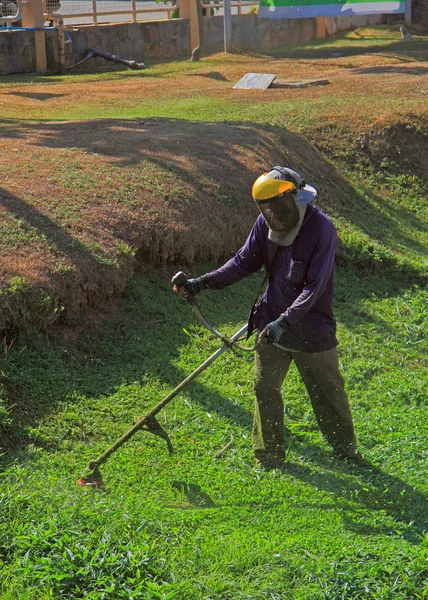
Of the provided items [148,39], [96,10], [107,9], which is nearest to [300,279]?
[96,10]

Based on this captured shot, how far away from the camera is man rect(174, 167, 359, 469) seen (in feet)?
14.2

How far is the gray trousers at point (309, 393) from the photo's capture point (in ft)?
15.1

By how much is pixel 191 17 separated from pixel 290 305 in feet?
58.9

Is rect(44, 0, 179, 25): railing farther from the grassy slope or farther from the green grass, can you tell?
the green grass

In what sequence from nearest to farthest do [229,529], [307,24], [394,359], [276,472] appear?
1. [229,529]
2. [276,472]
3. [394,359]
4. [307,24]

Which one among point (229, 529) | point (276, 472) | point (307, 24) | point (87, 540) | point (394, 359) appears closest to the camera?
point (87, 540)

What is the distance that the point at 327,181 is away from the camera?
10.4m

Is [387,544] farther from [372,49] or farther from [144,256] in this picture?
[372,49]

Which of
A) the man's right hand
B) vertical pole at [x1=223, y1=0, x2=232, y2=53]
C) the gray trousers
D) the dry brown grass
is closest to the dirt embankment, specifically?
the dry brown grass

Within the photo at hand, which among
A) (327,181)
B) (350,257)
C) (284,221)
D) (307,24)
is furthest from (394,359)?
(307,24)

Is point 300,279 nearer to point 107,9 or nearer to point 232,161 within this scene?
point 232,161

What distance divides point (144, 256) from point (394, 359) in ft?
8.11

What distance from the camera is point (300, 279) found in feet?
14.5

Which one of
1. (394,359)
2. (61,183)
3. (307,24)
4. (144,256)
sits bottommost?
(394,359)
